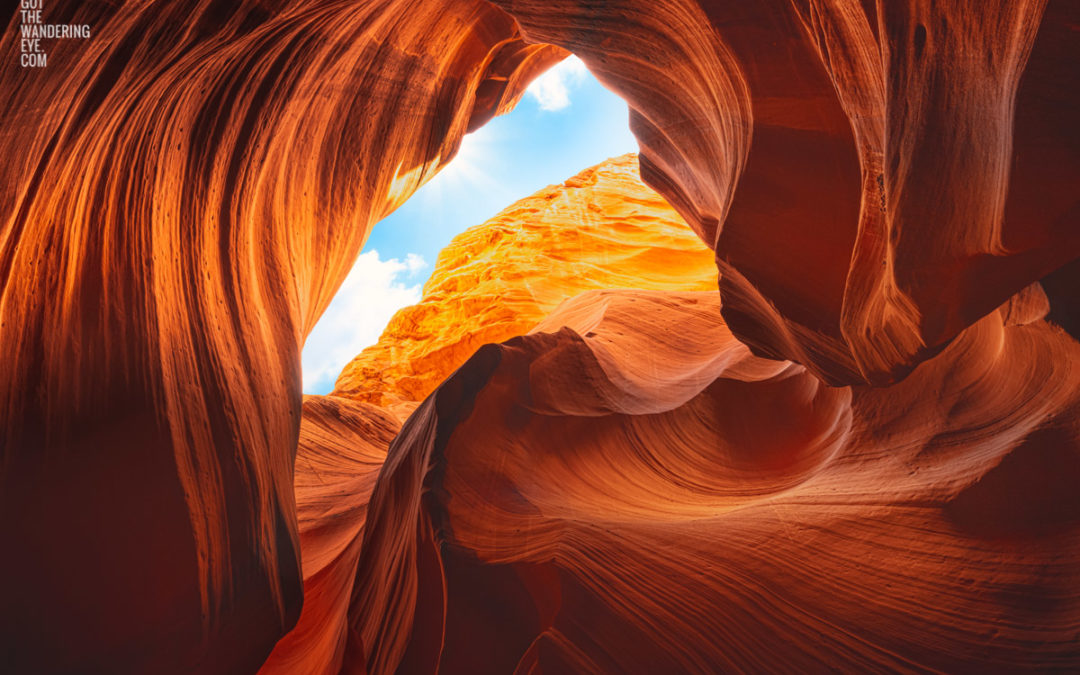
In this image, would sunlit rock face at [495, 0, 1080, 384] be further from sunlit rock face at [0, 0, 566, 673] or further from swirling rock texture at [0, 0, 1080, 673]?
sunlit rock face at [0, 0, 566, 673]

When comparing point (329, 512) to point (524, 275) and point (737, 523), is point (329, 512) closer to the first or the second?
point (737, 523)

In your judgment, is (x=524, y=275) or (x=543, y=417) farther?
(x=524, y=275)

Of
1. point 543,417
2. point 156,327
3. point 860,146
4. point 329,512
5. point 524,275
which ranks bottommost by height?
point 329,512

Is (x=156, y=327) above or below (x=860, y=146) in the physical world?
below

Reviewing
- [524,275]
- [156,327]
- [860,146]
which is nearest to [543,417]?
[156,327]

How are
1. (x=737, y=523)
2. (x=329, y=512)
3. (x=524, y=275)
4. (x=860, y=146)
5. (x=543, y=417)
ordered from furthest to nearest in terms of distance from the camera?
(x=524, y=275)
(x=329, y=512)
(x=543, y=417)
(x=737, y=523)
(x=860, y=146)

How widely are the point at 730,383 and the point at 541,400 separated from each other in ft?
7.03

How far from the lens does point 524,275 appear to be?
1185 centimetres

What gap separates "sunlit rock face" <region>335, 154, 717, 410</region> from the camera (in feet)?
Result: 35.2

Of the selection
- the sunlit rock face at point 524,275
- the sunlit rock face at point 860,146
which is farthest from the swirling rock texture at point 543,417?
the sunlit rock face at point 524,275

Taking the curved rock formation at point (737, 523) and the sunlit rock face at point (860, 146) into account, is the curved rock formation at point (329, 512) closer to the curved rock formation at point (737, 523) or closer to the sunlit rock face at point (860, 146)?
the curved rock formation at point (737, 523)

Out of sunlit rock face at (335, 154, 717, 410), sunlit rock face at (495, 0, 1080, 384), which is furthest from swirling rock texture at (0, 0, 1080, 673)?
sunlit rock face at (335, 154, 717, 410)

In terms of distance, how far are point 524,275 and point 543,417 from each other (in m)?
6.90

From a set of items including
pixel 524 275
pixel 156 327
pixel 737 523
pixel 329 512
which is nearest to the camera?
pixel 156 327
